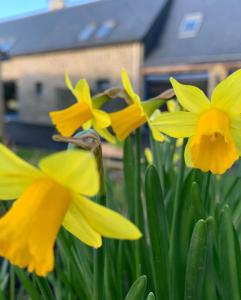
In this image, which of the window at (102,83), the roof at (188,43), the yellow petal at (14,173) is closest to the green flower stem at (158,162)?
Result: the yellow petal at (14,173)

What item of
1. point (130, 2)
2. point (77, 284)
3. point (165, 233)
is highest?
point (130, 2)

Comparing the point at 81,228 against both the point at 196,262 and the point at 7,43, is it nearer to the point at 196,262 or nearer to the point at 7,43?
the point at 196,262

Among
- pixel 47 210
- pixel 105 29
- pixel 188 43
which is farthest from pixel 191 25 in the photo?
pixel 47 210

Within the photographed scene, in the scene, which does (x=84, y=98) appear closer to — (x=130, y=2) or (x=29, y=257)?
(x=29, y=257)

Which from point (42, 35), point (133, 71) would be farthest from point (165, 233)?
point (42, 35)

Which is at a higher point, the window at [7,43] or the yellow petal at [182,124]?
the window at [7,43]

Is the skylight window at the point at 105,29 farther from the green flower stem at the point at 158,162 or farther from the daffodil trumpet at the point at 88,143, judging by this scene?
the daffodil trumpet at the point at 88,143

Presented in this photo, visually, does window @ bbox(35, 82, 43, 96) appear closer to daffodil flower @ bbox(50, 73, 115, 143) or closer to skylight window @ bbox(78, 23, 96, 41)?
skylight window @ bbox(78, 23, 96, 41)
